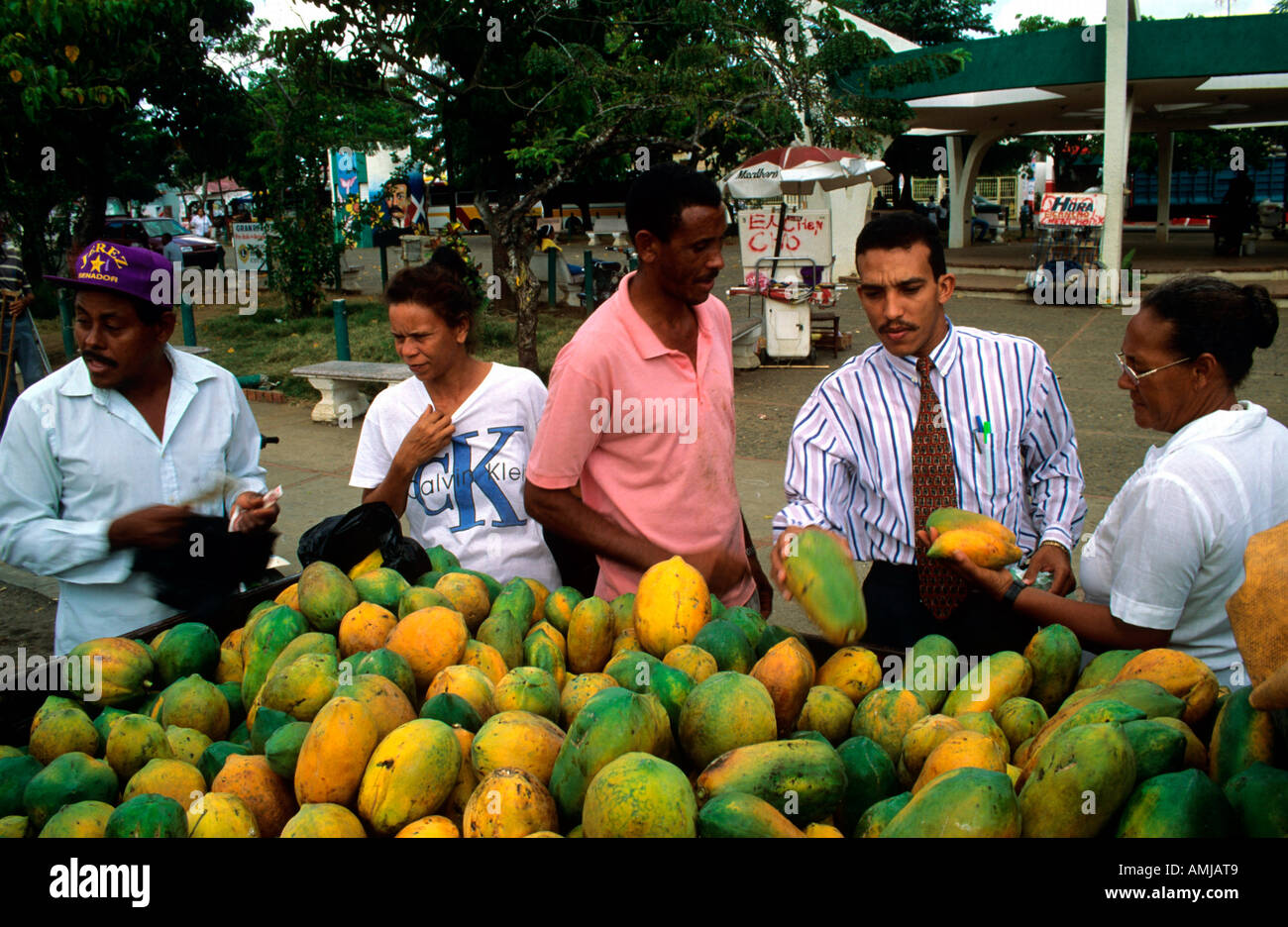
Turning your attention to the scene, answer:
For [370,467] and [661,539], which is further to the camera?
[370,467]

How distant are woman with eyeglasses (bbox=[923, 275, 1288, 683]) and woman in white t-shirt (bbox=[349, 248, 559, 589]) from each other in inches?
61.4

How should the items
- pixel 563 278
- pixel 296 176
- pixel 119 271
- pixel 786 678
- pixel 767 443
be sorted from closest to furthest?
pixel 786 678, pixel 119 271, pixel 767 443, pixel 296 176, pixel 563 278

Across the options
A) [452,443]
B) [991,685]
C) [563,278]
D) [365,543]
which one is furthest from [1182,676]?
[563,278]

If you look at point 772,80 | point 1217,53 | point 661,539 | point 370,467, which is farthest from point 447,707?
point 1217,53

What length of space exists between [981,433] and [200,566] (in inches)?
81.4

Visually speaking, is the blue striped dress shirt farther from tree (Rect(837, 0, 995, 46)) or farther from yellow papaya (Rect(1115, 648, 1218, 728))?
tree (Rect(837, 0, 995, 46))

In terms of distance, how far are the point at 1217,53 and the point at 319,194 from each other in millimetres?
14084

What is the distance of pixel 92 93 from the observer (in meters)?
8.20

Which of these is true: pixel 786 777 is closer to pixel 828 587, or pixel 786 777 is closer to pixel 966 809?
pixel 966 809

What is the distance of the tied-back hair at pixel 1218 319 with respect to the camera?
1.98 m

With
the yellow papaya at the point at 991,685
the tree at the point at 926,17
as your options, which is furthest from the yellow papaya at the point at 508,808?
the tree at the point at 926,17

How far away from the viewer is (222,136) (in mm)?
15922
